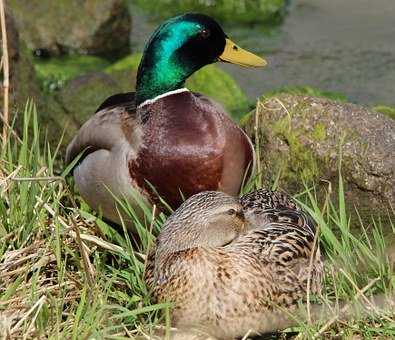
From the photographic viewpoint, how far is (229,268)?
406 cm

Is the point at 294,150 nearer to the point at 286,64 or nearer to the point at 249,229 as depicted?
the point at 249,229

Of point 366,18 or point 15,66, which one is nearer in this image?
point 15,66

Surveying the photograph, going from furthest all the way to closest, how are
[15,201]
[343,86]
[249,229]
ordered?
[343,86], [15,201], [249,229]

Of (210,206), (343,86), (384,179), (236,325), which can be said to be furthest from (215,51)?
(343,86)

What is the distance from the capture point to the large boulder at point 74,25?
1051cm

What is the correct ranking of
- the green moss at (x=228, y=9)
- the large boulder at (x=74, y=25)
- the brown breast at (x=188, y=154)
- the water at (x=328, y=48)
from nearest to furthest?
the brown breast at (x=188, y=154) → the water at (x=328, y=48) → the large boulder at (x=74, y=25) → the green moss at (x=228, y=9)

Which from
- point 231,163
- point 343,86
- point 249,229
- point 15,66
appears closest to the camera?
point 249,229

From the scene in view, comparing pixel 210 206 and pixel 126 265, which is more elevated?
→ pixel 210 206

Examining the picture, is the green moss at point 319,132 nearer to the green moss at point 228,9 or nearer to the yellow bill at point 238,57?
the yellow bill at point 238,57

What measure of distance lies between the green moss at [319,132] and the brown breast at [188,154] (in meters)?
0.37

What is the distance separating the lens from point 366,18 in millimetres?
10734

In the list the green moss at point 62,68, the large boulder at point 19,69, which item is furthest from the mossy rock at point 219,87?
the large boulder at point 19,69

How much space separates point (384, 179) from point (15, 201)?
165 centimetres

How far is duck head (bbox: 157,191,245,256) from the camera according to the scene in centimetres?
416
